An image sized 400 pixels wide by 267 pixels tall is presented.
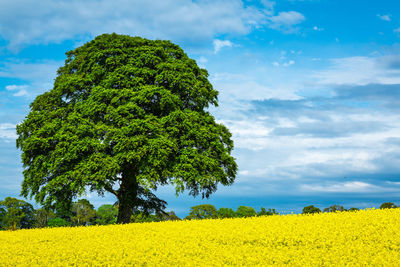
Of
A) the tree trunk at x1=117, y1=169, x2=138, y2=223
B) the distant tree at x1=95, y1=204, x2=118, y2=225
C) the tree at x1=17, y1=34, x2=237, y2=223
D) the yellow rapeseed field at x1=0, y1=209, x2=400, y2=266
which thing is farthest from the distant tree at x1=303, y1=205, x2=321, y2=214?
the distant tree at x1=95, y1=204, x2=118, y2=225

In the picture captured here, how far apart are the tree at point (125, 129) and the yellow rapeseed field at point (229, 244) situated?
4.20 m

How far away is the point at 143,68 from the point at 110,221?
2549cm

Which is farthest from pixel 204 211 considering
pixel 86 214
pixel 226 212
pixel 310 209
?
pixel 86 214

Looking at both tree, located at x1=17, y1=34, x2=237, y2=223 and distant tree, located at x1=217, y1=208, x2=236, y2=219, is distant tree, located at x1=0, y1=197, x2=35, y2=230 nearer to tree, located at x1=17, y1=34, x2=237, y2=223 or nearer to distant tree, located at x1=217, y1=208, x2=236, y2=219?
tree, located at x1=17, y1=34, x2=237, y2=223

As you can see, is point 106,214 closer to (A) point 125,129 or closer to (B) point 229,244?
(A) point 125,129

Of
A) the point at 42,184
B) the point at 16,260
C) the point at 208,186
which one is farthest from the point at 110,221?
the point at 16,260

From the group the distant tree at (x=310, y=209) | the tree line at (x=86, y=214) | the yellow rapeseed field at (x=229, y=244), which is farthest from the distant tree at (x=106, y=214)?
the yellow rapeseed field at (x=229, y=244)

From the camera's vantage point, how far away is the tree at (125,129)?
61.6 ft

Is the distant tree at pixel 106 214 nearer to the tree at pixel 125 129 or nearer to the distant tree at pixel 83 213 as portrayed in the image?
the distant tree at pixel 83 213

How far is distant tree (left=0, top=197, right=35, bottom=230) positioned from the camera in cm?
3369

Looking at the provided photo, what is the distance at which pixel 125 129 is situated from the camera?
1870 centimetres

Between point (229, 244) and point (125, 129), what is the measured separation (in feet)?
30.2

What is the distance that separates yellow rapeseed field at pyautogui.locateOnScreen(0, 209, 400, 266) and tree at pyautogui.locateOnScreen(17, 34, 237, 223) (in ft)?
13.8

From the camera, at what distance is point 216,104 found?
23891 mm
